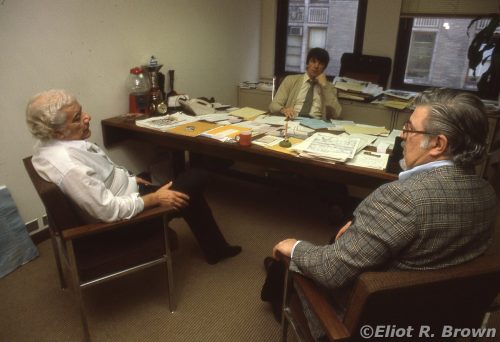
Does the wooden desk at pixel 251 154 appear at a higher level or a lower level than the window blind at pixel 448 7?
lower

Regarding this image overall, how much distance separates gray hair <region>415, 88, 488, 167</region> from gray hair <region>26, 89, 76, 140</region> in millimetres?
1341

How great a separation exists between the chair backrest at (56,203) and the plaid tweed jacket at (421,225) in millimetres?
975

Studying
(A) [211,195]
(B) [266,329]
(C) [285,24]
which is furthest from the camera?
(C) [285,24]

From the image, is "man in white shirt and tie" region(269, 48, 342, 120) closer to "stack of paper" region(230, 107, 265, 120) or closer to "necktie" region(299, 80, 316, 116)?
"necktie" region(299, 80, 316, 116)

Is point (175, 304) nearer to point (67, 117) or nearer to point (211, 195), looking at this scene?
point (67, 117)

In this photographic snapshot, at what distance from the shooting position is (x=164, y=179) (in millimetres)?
3309

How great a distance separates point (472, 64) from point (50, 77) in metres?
3.34

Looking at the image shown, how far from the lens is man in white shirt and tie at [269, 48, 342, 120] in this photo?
120 inches

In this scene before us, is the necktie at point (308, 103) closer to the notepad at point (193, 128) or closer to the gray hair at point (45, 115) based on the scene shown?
the notepad at point (193, 128)

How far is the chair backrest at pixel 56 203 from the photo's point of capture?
1.28 meters

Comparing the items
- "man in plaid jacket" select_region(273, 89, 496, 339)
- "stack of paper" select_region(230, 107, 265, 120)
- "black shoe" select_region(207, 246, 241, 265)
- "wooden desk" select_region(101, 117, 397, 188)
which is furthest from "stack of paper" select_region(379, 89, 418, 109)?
"man in plaid jacket" select_region(273, 89, 496, 339)

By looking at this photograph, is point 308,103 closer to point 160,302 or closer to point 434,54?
point 434,54

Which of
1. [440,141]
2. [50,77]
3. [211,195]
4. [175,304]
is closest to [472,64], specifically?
[211,195]

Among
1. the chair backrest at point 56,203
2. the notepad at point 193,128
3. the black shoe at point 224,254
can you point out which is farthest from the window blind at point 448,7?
the chair backrest at point 56,203
